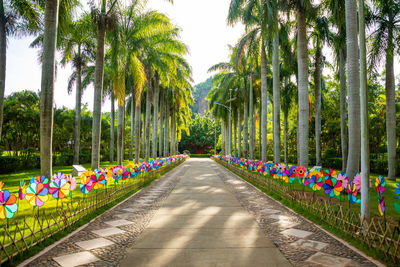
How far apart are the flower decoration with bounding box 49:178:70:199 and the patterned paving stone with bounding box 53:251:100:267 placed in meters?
1.39

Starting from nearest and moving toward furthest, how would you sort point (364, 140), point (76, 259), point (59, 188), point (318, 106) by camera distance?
point (76, 259), point (364, 140), point (59, 188), point (318, 106)

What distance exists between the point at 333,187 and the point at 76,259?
16.9 ft

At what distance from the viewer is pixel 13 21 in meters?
15.7

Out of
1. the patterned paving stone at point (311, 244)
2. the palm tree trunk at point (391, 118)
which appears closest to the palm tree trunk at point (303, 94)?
the palm tree trunk at point (391, 118)

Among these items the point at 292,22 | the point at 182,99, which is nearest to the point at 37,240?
the point at 292,22

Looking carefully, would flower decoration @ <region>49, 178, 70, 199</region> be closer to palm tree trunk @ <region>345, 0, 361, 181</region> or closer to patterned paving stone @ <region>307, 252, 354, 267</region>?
patterned paving stone @ <region>307, 252, 354, 267</region>

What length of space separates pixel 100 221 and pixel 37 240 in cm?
167

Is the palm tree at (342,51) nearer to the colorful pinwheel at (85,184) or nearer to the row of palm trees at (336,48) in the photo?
the row of palm trees at (336,48)

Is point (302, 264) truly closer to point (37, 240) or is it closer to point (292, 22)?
point (37, 240)

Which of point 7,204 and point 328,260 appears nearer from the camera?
point 7,204

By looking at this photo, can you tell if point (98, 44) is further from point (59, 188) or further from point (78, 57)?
point (78, 57)

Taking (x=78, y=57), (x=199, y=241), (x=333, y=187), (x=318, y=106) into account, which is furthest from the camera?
(x=78, y=57)

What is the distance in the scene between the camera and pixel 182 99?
31.1 metres

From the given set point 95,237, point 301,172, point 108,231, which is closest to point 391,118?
point 301,172
